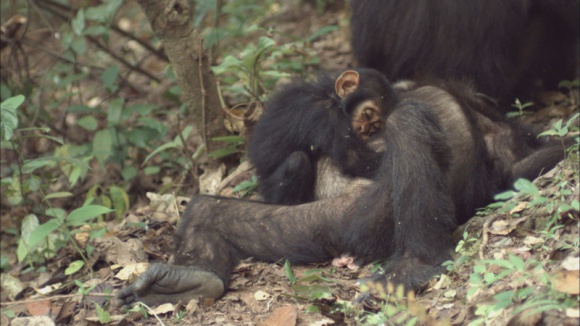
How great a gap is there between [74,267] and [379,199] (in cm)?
198

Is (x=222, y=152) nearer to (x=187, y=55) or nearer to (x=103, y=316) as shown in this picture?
(x=187, y=55)

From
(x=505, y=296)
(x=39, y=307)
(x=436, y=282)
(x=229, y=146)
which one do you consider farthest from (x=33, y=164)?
(x=505, y=296)

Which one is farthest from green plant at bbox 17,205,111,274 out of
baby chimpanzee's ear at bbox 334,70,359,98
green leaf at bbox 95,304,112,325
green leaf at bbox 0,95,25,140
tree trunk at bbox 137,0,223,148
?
baby chimpanzee's ear at bbox 334,70,359,98

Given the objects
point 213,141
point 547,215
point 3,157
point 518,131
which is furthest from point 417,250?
point 3,157

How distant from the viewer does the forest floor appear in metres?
3.08

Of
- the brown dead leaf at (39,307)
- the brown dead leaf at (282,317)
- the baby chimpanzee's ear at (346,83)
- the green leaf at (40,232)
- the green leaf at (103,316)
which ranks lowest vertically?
the brown dead leaf at (39,307)

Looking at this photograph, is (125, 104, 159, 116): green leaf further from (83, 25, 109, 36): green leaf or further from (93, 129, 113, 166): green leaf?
(83, 25, 109, 36): green leaf

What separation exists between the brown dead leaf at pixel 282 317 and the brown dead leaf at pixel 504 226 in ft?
3.49

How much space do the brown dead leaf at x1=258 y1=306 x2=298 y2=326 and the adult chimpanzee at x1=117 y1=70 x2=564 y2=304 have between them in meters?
0.45

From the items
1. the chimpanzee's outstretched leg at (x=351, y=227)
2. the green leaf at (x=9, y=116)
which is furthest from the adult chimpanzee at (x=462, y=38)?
the green leaf at (x=9, y=116)

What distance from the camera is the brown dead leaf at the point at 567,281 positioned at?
111 inches

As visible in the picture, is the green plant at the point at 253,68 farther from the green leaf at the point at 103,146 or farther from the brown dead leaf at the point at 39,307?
the brown dead leaf at the point at 39,307

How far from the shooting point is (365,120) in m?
4.55

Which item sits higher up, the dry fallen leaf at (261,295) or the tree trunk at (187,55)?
the tree trunk at (187,55)
